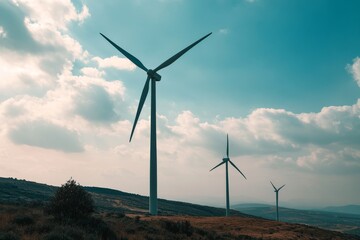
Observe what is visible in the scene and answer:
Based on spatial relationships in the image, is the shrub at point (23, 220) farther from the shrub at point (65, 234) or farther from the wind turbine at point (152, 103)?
the wind turbine at point (152, 103)

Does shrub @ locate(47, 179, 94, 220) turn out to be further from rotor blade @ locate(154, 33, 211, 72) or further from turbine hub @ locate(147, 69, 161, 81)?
rotor blade @ locate(154, 33, 211, 72)

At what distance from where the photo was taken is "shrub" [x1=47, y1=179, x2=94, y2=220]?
2941 cm

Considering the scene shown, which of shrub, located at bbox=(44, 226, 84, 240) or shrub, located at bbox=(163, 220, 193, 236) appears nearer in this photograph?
shrub, located at bbox=(44, 226, 84, 240)

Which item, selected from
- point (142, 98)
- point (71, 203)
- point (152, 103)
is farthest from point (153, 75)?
point (71, 203)

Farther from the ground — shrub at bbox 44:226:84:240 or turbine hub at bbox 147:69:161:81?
turbine hub at bbox 147:69:161:81

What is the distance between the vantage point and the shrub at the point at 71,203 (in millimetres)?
29406

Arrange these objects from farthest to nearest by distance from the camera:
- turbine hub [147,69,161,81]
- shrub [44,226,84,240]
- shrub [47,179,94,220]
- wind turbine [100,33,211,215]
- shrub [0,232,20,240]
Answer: turbine hub [147,69,161,81]
wind turbine [100,33,211,215]
shrub [47,179,94,220]
shrub [44,226,84,240]
shrub [0,232,20,240]

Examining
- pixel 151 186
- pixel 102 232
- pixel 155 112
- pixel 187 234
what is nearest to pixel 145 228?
pixel 187 234

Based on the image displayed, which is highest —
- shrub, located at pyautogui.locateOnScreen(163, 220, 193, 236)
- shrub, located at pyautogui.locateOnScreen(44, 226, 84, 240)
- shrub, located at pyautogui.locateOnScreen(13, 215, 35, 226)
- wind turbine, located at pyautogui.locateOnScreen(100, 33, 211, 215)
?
wind turbine, located at pyautogui.locateOnScreen(100, 33, 211, 215)

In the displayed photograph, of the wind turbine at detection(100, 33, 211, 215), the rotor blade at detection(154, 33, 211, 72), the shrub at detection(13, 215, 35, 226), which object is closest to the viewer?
the shrub at detection(13, 215, 35, 226)

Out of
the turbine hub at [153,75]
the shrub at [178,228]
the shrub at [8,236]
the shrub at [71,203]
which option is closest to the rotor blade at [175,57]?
the turbine hub at [153,75]

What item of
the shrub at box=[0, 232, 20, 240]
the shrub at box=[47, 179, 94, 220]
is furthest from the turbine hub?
the shrub at box=[0, 232, 20, 240]

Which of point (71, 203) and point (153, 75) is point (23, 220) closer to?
point (71, 203)

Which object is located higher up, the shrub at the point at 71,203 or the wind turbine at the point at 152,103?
the wind turbine at the point at 152,103
